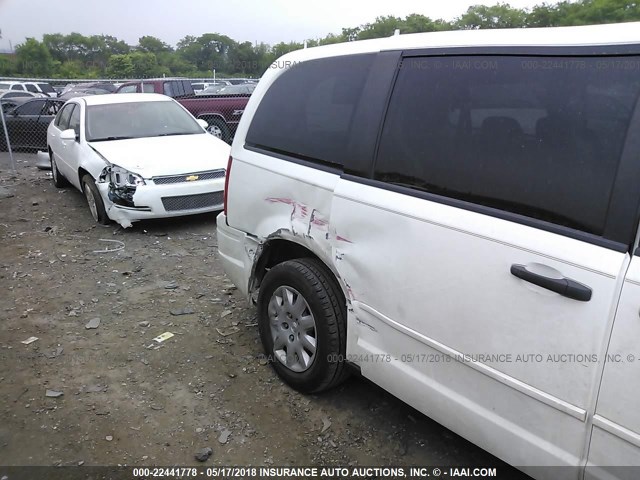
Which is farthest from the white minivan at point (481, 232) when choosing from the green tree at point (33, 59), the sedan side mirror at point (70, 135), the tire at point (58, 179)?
the green tree at point (33, 59)

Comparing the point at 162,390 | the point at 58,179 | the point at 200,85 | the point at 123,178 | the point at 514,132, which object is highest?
the point at 200,85

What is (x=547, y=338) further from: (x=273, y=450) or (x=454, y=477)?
(x=273, y=450)

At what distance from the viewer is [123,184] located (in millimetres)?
5727

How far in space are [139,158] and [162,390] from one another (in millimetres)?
3767

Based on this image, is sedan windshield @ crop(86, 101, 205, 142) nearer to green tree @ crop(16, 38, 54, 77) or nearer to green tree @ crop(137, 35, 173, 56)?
green tree @ crop(16, 38, 54, 77)

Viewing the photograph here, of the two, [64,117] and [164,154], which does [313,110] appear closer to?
[164,154]

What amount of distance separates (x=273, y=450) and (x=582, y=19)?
126ft

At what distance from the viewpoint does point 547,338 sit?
1643mm

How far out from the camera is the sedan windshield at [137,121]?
6.59 meters

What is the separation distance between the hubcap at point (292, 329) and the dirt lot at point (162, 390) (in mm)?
238

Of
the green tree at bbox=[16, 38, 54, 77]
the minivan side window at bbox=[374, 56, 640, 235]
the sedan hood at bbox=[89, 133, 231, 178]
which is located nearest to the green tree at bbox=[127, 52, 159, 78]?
the green tree at bbox=[16, 38, 54, 77]

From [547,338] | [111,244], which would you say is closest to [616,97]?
[547,338]

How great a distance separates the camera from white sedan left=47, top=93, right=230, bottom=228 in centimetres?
575

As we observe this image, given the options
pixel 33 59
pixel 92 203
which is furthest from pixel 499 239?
pixel 33 59
